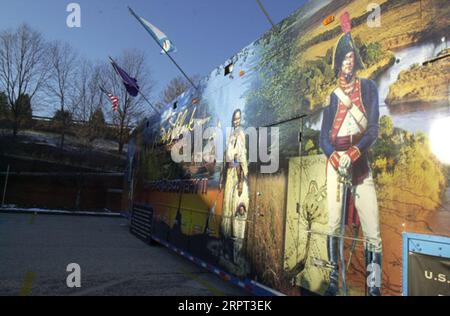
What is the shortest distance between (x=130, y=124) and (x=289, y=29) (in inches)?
1277

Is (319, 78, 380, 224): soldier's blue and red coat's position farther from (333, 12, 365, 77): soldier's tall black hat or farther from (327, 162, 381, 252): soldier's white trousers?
(333, 12, 365, 77): soldier's tall black hat

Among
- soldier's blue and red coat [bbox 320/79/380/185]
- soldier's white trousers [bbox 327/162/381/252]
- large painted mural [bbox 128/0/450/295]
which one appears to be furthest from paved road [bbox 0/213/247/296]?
soldier's blue and red coat [bbox 320/79/380/185]

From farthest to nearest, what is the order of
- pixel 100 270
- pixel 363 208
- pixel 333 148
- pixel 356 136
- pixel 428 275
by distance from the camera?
pixel 100 270 → pixel 333 148 → pixel 356 136 → pixel 363 208 → pixel 428 275

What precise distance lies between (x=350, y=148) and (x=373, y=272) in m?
0.97

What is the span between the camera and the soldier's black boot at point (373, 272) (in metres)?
2.72

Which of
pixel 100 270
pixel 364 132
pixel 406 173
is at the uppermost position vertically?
pixel 364 132

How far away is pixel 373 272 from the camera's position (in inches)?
109

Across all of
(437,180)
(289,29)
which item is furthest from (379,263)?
(289,29)

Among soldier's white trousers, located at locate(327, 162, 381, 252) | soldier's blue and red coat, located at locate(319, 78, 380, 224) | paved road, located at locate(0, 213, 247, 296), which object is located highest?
soldier's blue and red coat, located at locate(319, 78, 380, 224)

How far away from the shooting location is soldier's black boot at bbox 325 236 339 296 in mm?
3092

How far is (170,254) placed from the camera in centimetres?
823

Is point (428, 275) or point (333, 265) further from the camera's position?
point (333, 265)

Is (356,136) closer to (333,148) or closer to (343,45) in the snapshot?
A: (333,148)

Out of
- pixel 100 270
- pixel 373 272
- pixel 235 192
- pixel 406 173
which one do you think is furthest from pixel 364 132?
pixel 100 270
